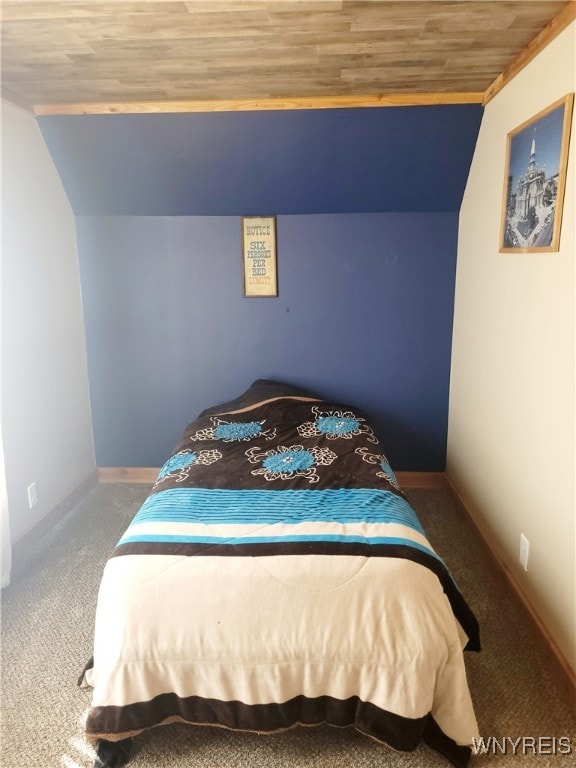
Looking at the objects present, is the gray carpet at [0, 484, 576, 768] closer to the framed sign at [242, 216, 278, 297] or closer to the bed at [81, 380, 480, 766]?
the bed at [81, 380, 480, 766]

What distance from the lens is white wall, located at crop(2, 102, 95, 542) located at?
244 centimetres

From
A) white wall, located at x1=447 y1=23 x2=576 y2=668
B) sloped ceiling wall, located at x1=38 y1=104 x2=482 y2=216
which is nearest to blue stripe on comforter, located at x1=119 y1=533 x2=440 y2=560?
white wall, located at x1=447 y1=23 x2=576 y2=668

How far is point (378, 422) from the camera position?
10.7 feet

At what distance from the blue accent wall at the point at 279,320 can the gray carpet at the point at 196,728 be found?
3.33 ft

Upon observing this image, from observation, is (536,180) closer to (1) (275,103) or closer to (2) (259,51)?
(2) (259,51)

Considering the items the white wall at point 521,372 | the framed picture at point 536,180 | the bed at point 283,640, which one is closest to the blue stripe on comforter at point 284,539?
the bed at point 283,640

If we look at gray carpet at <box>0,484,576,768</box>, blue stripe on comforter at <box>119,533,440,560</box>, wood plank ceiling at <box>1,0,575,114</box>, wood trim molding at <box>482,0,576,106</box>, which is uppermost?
wood plank ceiling at <box>1,0,575,114</box>

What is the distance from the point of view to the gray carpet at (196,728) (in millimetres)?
1509

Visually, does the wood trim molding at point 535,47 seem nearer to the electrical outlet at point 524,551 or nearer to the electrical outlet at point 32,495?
the electrical outlet at point 524,551

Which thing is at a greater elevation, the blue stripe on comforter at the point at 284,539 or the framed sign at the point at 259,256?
the framed sign at the point at 259,256

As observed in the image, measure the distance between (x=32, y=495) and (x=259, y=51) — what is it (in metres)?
2.39

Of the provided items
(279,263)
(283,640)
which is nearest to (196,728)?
(283,640)

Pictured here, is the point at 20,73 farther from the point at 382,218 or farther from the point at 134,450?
the point at 134,450

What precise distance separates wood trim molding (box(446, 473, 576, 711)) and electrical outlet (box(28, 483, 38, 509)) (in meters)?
2.38
